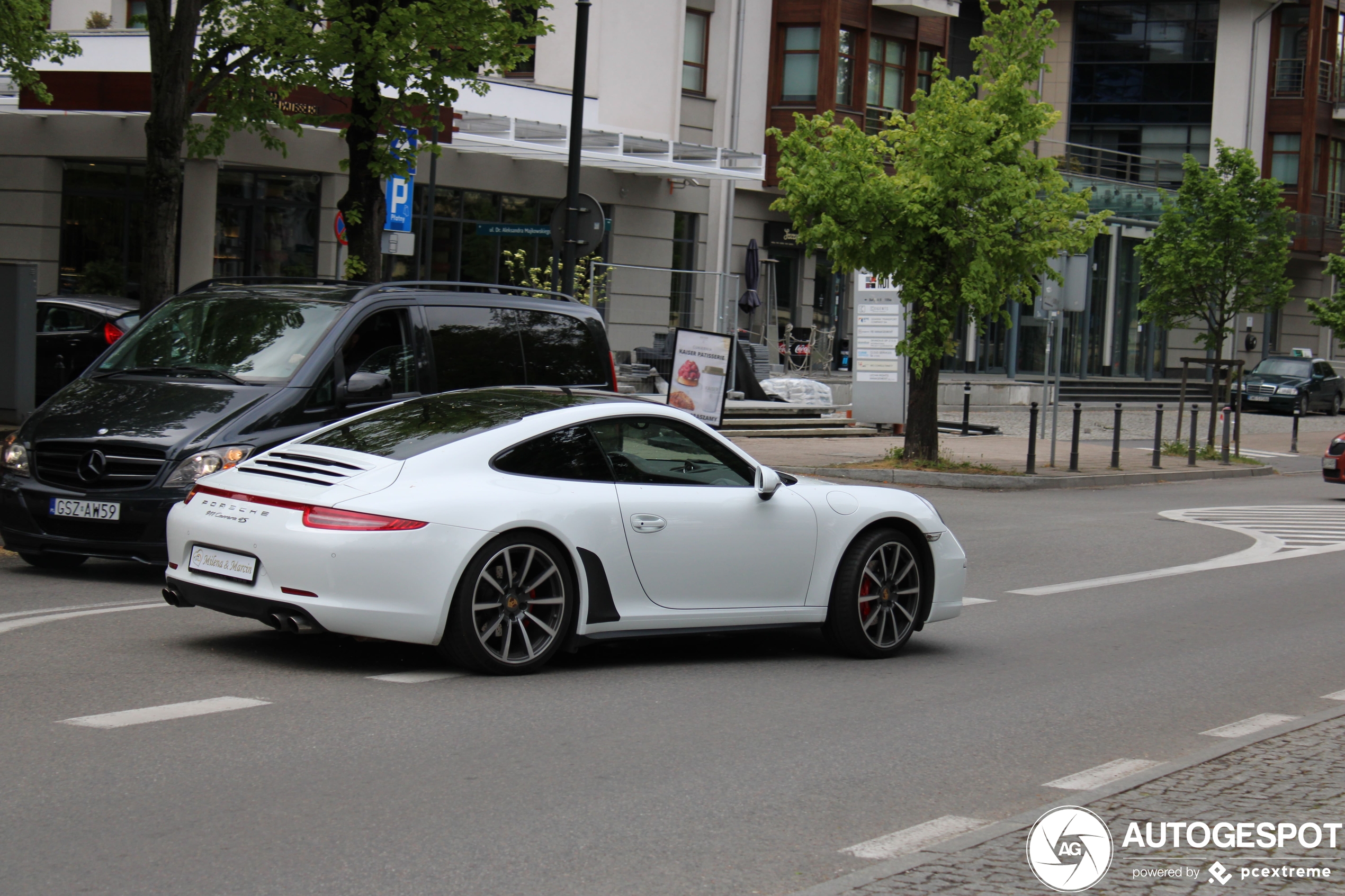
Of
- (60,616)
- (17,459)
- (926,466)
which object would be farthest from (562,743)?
(926,466)

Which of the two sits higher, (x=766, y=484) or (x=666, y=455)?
(x=666, y=455)

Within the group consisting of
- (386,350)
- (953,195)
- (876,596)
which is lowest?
(876,596)

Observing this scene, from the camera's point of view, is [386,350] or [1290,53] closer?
[386,350]

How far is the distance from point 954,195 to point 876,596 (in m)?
13.3

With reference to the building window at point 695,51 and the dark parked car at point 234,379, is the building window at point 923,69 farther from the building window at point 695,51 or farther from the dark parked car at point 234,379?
the dark parked car at point 234,379

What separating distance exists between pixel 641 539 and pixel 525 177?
1045 inches

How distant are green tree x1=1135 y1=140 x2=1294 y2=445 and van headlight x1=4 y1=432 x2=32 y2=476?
120 ft

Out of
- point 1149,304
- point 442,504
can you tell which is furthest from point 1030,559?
point 1149,304

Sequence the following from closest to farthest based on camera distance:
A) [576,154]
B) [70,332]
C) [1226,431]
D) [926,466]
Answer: [576,154] < [70,332] < [926,466] < [1226,431]

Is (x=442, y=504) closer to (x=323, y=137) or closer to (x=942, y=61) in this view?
(x=942, y=61)

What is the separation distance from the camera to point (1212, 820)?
5602 millimetres

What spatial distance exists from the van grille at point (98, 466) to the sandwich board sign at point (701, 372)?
415 inches

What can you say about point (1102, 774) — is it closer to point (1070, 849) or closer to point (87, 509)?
point (1070, 849)

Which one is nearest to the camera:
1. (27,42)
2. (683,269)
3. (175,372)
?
(175,372)
